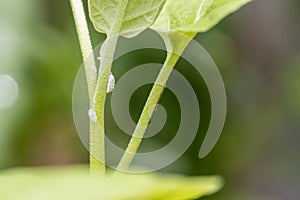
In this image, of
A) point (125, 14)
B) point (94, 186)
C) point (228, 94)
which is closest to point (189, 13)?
point (125, 14)

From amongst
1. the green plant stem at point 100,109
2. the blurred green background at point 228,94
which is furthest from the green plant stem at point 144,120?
the blurred green background at point 228,94

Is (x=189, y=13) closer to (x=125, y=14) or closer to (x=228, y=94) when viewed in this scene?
(x=125, y=14)

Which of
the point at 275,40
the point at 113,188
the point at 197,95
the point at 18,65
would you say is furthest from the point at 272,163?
the point at 113,188

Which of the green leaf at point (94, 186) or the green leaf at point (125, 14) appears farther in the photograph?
the green leaf at point (125, 14)

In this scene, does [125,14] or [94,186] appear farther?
[125,14]

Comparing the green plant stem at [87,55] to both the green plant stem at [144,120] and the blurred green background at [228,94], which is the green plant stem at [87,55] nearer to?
the green plant stem at [144,120]

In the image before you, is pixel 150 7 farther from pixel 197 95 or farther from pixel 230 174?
pixel 230 174
